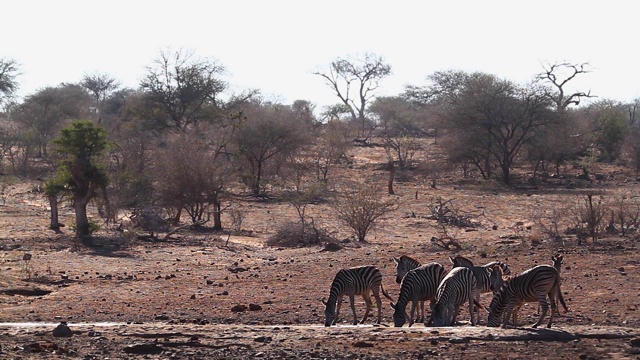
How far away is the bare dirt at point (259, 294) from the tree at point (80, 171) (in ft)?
3.74

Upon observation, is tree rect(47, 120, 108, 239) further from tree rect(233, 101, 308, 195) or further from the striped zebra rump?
tree rect(233, 101, 308, 195)

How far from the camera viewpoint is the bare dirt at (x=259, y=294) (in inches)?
461

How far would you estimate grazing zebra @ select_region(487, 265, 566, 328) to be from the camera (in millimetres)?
13344

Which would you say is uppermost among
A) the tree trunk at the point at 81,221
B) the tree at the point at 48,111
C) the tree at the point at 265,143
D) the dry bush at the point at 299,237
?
the tree at the point at 48,111

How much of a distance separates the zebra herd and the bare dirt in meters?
0.42

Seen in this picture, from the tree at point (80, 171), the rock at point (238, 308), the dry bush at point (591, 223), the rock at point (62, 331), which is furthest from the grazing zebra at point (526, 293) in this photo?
the tree at point (80, 171)

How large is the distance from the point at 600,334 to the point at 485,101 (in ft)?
120

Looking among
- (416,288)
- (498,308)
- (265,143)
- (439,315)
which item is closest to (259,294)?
(416,288)

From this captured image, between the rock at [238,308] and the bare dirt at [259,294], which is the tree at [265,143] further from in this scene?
the rock at [238,308]

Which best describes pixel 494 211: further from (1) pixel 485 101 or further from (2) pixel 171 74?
(2) pixel 171 74

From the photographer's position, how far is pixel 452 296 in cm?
1358

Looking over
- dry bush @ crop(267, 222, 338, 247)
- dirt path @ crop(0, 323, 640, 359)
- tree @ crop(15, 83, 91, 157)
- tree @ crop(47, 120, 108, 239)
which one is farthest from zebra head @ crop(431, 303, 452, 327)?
tree @ crop(15, 83, 91, 157)

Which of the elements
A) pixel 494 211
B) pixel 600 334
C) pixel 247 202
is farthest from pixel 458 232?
pixel 600 334

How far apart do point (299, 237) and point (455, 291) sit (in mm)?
13088
